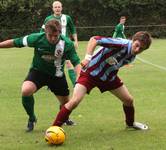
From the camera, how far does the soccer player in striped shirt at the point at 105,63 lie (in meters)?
6.78

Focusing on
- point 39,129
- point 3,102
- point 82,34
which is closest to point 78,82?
point 39,129

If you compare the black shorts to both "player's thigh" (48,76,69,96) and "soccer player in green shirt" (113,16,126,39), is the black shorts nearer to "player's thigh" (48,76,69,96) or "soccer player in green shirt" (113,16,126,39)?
"player's thigh" (48,76,69,96)

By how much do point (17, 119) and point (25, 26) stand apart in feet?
101

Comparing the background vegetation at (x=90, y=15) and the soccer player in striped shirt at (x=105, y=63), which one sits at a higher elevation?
the soccer player in striped shirt at (x=105, y=63)

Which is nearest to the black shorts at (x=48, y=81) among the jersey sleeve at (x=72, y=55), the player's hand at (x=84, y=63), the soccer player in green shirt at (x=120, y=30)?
the jersey sleeve at (x=72, y=55)

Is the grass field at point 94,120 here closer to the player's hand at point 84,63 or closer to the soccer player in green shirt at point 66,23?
the soccer player in green shirt at point 66,23

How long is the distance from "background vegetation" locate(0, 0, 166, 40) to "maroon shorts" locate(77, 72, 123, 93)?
31.5m

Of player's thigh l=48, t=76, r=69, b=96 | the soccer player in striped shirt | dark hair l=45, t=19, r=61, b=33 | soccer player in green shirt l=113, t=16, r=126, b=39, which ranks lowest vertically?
soccer player in green shirt l=113, t=16, r=126, b=39

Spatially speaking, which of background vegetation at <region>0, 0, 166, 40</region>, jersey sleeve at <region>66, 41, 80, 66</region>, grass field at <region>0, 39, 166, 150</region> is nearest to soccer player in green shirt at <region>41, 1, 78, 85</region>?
grass field at <region>0, 39, 166, 150</region>

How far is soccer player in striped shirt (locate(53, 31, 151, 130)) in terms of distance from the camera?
6.78m

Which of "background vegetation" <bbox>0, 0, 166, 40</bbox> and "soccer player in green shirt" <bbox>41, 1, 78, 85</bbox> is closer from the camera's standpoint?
"soccer player in green shirt" <bbox>41, 1, 78, 85</bbox>

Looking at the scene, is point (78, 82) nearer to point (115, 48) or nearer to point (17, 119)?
point (115, 48)

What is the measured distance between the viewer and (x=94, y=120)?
28.0ft

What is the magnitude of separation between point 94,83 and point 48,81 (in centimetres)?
73
